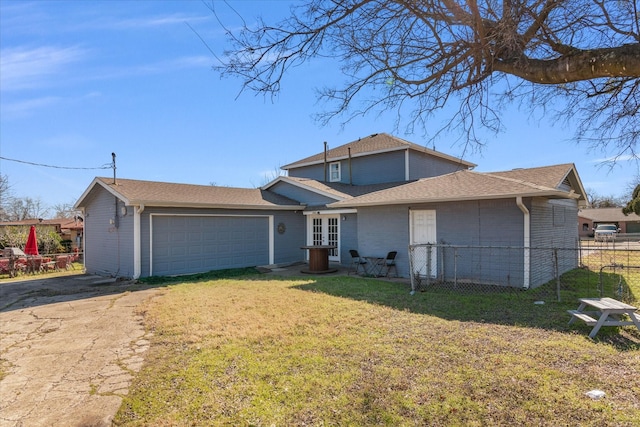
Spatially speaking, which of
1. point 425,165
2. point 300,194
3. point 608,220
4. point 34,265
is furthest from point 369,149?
point 608,220

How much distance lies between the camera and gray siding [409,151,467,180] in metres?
17.0

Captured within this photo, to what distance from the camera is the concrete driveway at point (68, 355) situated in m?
3.55

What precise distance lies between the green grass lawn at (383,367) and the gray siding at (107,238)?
5.93 meters

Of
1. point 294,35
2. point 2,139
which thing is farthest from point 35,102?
point 294,35

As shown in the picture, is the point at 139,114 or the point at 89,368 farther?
the point at 139,114

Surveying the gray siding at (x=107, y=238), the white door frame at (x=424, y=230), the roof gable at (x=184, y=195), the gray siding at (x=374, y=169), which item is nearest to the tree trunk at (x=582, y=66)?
the white door frame at (x=424, y=230)

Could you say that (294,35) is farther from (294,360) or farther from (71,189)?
(71,189)

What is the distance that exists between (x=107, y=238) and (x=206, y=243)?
12.4 feet

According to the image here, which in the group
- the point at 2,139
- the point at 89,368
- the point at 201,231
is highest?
the point at 2,139

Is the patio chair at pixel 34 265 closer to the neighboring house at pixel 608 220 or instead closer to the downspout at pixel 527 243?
the downspout at pixel 527 243

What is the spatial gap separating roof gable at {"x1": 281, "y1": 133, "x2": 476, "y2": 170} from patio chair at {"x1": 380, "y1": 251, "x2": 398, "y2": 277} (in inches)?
266

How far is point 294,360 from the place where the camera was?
181 inches

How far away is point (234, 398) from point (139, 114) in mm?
14940

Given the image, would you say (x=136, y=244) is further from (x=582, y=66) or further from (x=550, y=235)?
(x=550, y=235)
